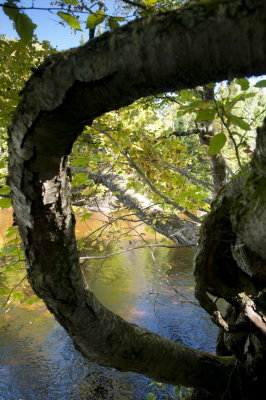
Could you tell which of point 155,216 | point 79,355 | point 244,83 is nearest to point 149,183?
point 155,216

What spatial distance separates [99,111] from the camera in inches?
50.0

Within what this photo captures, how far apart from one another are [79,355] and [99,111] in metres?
7.45

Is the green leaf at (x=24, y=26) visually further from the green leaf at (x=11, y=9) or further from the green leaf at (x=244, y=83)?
the green leaf at (x=244, y=83)

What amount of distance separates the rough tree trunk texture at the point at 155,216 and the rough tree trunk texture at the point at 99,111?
194 cm

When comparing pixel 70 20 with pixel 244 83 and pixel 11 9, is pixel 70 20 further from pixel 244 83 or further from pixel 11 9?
pixel 244 83

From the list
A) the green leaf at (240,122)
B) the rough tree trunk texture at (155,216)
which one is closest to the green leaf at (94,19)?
the green leaf at (240,122)

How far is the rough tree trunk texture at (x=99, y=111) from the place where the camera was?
0.90m

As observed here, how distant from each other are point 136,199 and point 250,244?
12.7 ft

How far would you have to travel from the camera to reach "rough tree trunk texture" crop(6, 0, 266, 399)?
90cm

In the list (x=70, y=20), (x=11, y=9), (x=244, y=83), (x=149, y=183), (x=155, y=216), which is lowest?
(x=155, y=216)

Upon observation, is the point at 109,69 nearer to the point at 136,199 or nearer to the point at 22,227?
the point at 22,227

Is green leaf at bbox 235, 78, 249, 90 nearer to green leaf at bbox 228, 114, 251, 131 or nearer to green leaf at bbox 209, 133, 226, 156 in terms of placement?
green leaf at bbox 228, 114, 251, 131

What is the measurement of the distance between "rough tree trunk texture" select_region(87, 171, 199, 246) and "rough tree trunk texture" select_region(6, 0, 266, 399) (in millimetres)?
1943

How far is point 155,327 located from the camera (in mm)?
8375
